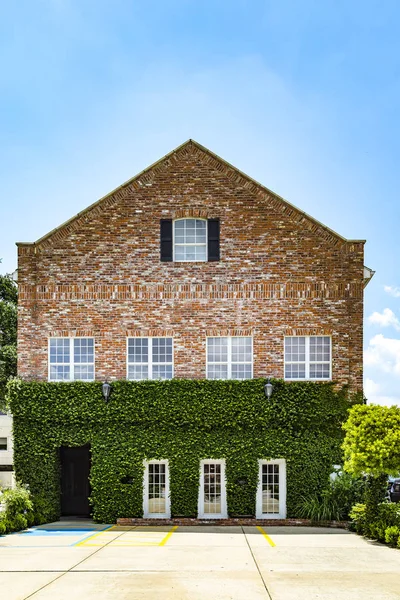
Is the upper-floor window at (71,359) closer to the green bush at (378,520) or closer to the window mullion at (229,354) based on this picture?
the window mullion at (229,354)

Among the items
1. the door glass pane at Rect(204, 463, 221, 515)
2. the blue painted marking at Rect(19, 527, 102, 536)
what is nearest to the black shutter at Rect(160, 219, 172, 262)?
the door glass pane at Rect(204, 463, 221, 515)

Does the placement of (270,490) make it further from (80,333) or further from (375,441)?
(80,333)

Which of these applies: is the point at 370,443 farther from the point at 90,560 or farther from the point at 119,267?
the point at 119,267

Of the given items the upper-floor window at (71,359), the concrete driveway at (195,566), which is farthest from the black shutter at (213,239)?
the concrete driveway at (195,566)

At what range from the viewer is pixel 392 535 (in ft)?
57.0

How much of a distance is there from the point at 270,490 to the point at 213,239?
8515mm

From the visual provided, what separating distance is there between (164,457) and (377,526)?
7.31 m

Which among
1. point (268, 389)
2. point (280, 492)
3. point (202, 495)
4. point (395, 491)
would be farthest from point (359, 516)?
point (395, 491)

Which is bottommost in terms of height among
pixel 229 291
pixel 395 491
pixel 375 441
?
pixel 395 491

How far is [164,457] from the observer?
22.9m

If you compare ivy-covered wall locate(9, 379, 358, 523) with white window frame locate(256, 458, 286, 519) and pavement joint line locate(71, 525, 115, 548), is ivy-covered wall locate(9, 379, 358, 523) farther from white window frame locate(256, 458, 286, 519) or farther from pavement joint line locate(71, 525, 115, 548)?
pavement joint line locate(71, 525, 115, 548)

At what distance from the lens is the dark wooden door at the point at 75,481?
26.6 meters

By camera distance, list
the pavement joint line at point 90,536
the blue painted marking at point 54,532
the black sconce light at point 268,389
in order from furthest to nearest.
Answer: the black sconce light at point 268,389
the blue painted marking at point 54,532
the pavement joint line at point 90,536

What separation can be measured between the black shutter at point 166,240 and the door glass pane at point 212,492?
704 cm
